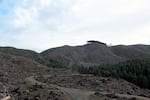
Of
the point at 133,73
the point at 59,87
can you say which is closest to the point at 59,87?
the point at 59,87

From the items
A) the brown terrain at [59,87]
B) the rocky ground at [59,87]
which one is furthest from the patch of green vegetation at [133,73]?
the rocky ground at [59,87]

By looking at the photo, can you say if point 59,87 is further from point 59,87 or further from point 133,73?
point 133,73

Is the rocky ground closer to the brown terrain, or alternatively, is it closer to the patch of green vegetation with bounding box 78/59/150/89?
the brown terrain

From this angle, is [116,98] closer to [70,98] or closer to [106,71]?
[70,98]

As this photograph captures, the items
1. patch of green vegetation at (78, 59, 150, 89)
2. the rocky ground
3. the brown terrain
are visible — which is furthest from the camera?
patch of green vegetation at (78, 59, 150, 89)

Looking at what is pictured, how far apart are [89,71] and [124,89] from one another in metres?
58.0

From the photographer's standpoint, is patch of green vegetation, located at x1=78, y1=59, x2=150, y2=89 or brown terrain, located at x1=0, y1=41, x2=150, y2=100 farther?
patch of green vegetation, located at x1=78, y1=59, x2=150, y2=89

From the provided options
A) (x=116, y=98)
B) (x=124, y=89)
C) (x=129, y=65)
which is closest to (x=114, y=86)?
(x=124, y=89)

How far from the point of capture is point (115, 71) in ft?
393

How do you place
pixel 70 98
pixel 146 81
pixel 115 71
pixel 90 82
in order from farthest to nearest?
1. pixel 115 71
2. pixel 146 81
3. pixel 90 82
4. pixel 70 98

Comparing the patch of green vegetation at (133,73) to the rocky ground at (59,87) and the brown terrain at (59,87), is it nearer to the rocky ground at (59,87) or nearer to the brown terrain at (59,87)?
the brown terrain at (59,87)

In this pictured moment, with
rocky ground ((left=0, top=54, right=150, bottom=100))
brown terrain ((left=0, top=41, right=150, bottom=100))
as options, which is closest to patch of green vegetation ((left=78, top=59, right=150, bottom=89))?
brown terrain ((left=0, top=41, right=150, bottom=100))

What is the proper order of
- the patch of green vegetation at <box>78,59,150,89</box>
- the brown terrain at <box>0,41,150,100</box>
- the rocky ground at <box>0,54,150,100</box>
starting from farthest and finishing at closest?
1. the patch of green vegetation at <box>78,59,150,89</box>
2. the rocky ground at <box>0,54,150,100</box>
3. the brown terrain at <box>0,41,150,100</box>

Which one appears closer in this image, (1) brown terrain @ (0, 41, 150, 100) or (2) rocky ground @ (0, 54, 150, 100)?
(1) brown terrain @ (0, 41, 150, 100)
